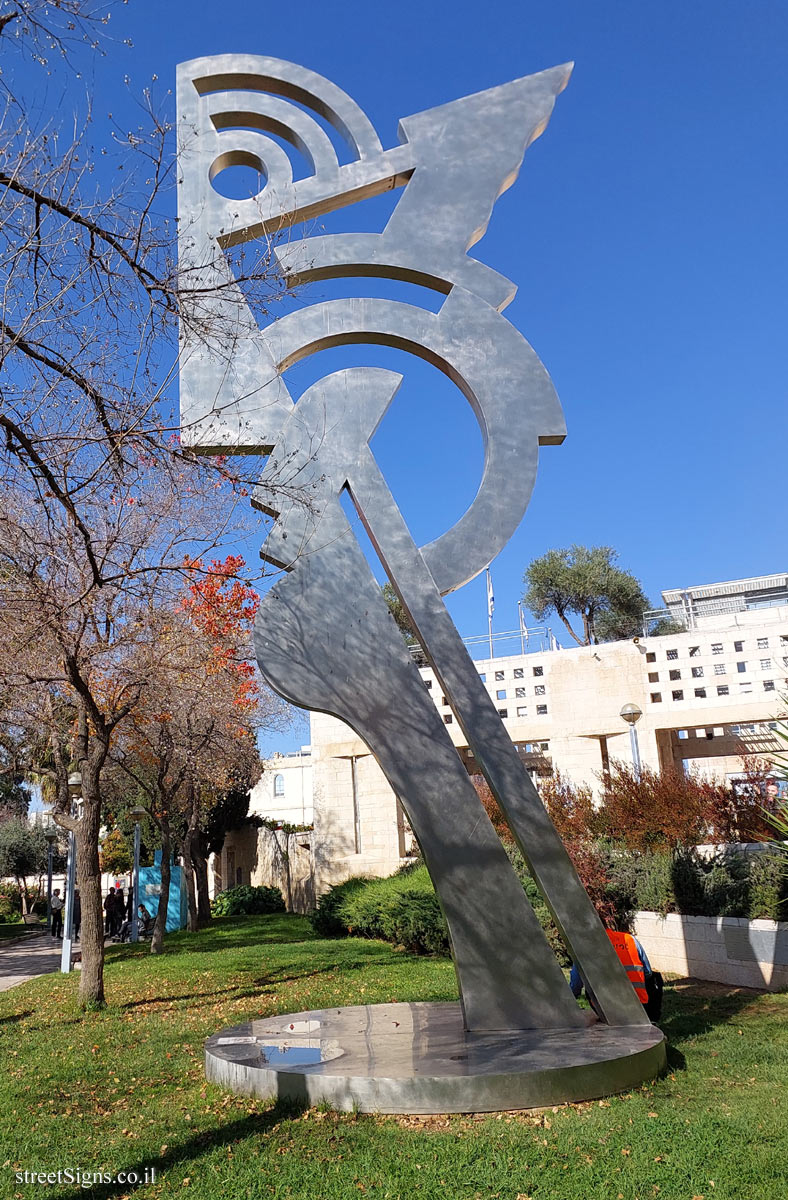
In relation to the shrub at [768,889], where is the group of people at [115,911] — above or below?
below

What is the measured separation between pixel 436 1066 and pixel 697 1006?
14.9 feet

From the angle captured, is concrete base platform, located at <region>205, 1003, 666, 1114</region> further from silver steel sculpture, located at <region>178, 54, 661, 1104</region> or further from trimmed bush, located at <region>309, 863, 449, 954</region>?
trimmed bush, located at <region>309, 863, 449, 954</region>

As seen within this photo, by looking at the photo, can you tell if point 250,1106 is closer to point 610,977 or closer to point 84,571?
point 610,977

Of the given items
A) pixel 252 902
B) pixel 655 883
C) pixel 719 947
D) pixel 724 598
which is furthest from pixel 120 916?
pixel 724 598

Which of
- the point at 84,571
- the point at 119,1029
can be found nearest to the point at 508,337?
the point at 84,571

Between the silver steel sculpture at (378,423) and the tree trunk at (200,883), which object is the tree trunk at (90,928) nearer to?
the silver steel sculpture at (378,423)

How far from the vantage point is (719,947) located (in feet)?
34.8

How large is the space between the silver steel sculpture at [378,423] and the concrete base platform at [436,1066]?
39 cm

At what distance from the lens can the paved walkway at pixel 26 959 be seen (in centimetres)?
1600

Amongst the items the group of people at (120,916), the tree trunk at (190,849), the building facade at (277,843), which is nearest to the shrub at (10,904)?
the building facade at (277,843)

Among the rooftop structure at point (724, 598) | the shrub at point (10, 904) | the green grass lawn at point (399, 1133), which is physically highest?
the rooftop structure at point (724, 598)

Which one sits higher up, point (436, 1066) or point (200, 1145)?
point (436, 1066)

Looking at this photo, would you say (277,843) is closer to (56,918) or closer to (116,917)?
(116,917)

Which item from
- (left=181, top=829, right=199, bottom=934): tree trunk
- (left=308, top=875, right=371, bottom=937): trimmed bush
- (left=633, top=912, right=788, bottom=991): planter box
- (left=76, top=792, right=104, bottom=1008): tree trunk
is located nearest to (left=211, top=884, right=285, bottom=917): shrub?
Result: (left=181, top=829, right=199, bottom=934): tree trunk
